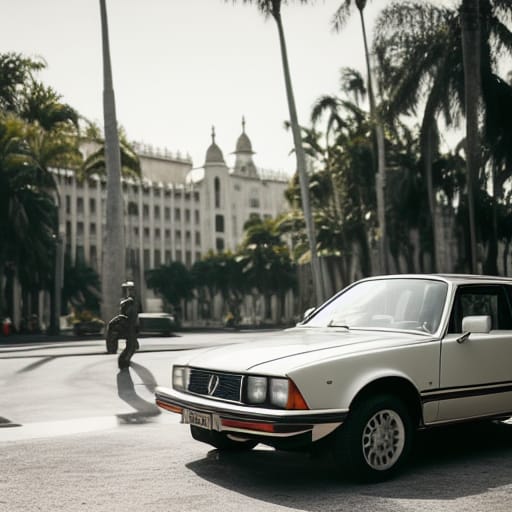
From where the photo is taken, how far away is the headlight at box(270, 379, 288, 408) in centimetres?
Result: 568

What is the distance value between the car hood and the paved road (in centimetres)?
87

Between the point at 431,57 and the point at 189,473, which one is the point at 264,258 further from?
the point at 189,473

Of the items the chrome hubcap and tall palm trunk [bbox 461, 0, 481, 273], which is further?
tall palm trunk [bbox 461, 0, 481, 273]

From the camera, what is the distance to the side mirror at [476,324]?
6.44m

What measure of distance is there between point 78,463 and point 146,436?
1.53 meters

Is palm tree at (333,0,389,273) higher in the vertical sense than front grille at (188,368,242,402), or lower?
higher

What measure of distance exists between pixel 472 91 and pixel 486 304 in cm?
1813

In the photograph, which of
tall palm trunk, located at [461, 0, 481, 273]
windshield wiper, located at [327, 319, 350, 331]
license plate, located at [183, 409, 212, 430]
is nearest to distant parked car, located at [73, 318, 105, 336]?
tall palm trunk, located at [461, 0, 481, 273]

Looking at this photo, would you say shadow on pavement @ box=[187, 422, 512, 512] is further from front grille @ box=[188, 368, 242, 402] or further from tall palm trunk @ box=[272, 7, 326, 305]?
tall palm trunk @ box=[272, 7, 326, 305]

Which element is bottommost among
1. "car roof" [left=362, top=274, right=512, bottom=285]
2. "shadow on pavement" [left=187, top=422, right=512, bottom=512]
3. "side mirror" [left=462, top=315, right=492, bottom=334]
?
"shadow on pavement" [left=187, top=422, right=512, bottom=512]

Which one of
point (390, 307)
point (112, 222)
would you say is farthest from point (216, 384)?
point (112, 222)

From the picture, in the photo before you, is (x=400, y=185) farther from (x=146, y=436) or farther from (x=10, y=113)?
(x=146, y=436)

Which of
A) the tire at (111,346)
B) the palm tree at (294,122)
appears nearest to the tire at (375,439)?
the tire at (111,346)

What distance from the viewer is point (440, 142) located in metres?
30.8
